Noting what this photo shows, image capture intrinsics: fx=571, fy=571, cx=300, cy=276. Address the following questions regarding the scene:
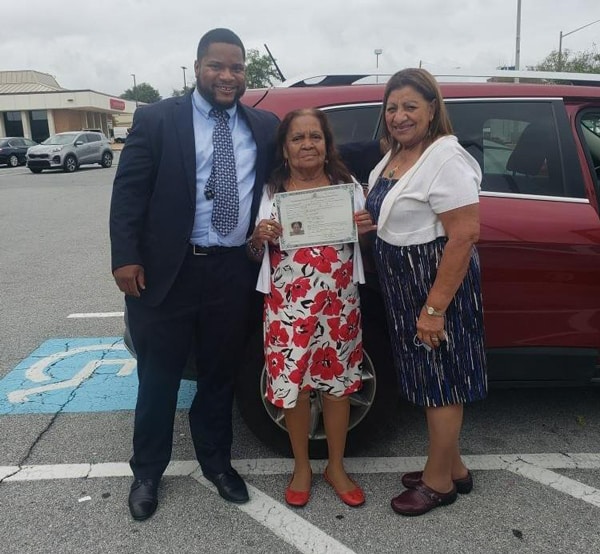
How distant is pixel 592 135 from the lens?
284cm

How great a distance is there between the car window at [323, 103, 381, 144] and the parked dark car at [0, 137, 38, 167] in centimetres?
2814

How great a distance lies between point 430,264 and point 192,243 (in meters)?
0.94

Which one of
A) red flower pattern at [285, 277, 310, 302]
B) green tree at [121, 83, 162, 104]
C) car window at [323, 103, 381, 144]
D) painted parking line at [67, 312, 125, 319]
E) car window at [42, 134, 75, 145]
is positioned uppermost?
green tree at [121, 83, 162, 104]

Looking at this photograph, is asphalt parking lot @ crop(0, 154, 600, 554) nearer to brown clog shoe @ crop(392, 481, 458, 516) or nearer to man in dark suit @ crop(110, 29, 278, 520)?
brown clog shoe @ crop(392, 481, 458, 516)

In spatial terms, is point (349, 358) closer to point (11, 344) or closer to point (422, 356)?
point (422, 356)

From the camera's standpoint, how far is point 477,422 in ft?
10.2

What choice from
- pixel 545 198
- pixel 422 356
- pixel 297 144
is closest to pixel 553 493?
pixel 422 356

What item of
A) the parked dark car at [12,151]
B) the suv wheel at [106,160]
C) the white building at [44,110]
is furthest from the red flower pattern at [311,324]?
the white building at [44,110]

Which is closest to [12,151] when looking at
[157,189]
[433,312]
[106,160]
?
[106,160]

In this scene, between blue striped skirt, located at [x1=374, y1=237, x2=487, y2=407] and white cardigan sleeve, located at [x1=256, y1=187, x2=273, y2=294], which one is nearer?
blue striped skirt, located at [x1=374, y1=237, x2=487, y2=407]

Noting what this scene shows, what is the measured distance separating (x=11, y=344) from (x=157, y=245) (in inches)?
107

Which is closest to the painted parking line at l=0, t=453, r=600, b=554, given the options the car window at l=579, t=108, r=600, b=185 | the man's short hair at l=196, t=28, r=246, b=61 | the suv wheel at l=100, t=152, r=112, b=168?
the car window at l=579, t=108, r=600, b=185

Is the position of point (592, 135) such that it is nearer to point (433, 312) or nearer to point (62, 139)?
point (433, 312)

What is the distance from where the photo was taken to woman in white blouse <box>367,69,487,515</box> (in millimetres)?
2029
